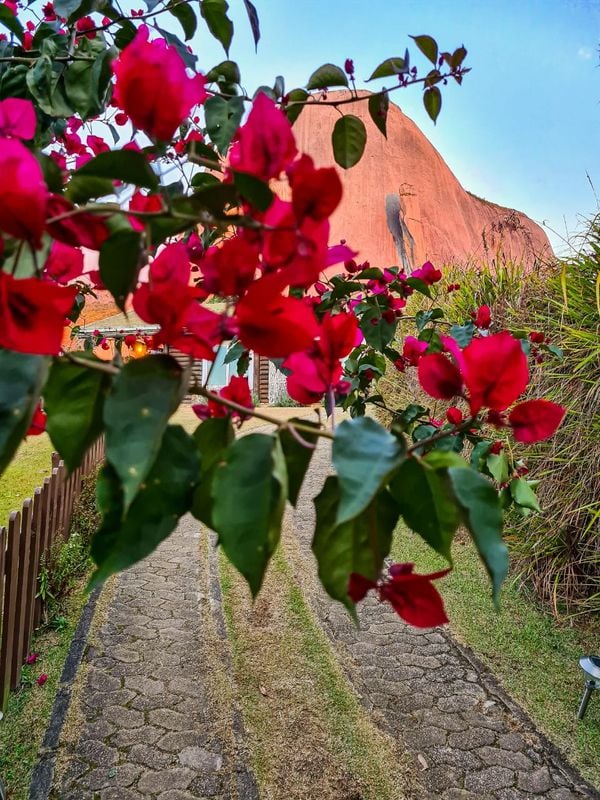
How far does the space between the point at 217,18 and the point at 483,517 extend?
991 millimetres

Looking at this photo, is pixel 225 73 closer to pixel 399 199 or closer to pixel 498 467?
pixel 498 467

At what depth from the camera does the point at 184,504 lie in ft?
1.20

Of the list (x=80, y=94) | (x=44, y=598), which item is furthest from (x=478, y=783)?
(x=80, y=94)

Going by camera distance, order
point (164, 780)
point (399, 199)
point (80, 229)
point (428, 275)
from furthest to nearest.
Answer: point (399, 199)
point (164, 780)
point (428, 275)
point (80, 229)

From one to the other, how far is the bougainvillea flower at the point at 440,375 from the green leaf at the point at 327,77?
2.22 ft

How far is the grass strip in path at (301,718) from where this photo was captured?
6.58 feet

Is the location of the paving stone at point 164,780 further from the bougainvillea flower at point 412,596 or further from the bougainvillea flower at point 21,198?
the bougainvillea flower at point 21,198

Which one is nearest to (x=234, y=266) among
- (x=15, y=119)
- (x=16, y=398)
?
(x=16, y=398)

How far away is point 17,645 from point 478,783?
194cm

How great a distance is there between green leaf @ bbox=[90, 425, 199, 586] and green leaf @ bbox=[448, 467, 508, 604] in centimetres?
17

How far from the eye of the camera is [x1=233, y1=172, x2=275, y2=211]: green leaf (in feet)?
1.09

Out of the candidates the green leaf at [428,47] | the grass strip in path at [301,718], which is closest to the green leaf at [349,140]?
the green leaf at [428,47]

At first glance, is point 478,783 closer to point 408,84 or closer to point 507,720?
point 507,720

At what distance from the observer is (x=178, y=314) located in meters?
0.39
